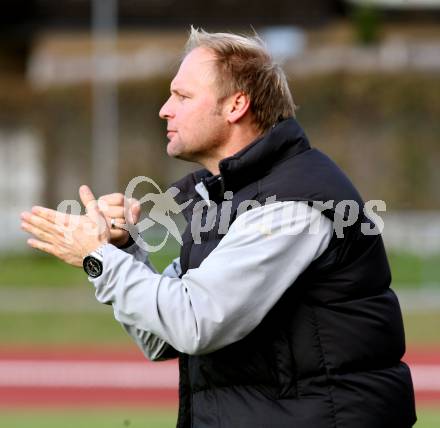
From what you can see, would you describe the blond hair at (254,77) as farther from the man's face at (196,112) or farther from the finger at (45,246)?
the finger at (45,246)

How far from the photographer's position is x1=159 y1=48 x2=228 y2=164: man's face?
287 centimetres

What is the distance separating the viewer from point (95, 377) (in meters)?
10.3

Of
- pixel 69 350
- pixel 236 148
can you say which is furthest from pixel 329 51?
pixel 236 148

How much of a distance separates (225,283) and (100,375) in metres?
7.99

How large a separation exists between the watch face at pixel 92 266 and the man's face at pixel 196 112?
0.41 meters

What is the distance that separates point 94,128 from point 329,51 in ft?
19.5

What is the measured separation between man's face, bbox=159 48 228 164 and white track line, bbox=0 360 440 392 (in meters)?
6.97

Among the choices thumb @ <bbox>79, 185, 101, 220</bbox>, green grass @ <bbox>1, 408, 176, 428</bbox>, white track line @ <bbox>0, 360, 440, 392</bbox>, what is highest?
thumb @ <bbox>79, 185, 101, 220</bbox>

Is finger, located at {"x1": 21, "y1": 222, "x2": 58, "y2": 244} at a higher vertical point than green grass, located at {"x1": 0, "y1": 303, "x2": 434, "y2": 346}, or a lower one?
higher

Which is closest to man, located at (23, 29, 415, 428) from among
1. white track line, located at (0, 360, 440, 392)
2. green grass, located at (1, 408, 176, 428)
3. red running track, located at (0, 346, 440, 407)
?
green grass, located at (1, 408, 176, 428)

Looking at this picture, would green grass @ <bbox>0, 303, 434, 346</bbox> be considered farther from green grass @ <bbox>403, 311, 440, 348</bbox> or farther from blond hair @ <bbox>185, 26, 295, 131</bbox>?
blond hair @ <bbox>185, 26, 295, 131</bbox>

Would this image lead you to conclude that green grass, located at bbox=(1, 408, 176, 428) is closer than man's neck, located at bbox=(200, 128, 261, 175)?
No

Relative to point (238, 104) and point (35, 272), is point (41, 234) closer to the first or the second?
point (238, 104)

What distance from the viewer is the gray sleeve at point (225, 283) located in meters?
2.57
